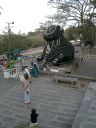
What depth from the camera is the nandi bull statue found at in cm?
1449

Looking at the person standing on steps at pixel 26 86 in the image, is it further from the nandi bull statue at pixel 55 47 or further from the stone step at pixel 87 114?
the nandi bull statue at pixel 55 47

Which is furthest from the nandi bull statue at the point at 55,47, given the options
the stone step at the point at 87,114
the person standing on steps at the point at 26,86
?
the person standing on steps at the point at 26,86

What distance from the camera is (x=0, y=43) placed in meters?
26.5

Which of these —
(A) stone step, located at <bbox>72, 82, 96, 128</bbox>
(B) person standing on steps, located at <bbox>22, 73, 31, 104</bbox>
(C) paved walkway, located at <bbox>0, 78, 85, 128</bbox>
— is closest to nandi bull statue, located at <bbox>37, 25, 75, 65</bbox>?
(C) paved walkway, located at <bbox>0, 78, 85, 128</bbox>

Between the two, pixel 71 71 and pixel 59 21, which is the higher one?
pixel 59 21

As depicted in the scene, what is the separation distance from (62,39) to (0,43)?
520 inches

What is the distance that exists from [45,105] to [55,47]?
22.5ft

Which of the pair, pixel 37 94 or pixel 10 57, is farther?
pixel 10 57

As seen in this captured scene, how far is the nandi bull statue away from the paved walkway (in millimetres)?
3593

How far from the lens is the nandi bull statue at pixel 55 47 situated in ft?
47.5

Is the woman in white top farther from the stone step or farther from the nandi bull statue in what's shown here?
the nandi bull statue

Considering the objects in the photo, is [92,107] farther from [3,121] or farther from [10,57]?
[10,57]

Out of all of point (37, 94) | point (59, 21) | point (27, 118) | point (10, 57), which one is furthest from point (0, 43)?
point (27, 118)

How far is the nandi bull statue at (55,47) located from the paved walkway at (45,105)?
359cm
